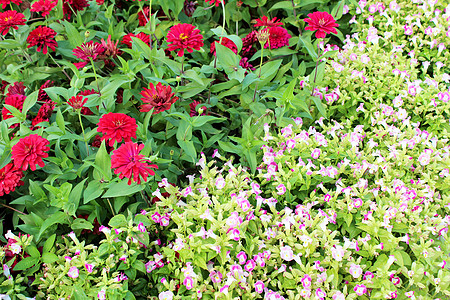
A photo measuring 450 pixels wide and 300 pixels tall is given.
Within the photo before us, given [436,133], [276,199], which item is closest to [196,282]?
[276,199]

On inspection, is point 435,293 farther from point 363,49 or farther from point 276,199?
point 363,49

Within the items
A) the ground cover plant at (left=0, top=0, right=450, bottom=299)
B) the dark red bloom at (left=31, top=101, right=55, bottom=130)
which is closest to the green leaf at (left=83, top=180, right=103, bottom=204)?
the ground cover plant at (left=0, top=0, right=450, bottom=299)

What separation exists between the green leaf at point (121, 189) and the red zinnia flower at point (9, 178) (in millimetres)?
392

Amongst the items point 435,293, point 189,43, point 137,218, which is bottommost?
point 435,293

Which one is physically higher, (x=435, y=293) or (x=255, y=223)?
(x=255, y=223)

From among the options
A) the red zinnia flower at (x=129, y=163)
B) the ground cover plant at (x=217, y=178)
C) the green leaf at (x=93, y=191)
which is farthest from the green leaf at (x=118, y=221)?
the red zinnia flower at (x=129, y=163)

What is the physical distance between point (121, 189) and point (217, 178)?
451 mm

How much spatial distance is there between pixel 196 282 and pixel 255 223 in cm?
41

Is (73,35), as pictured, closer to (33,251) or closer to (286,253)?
(33,251)

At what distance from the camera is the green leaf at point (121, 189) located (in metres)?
1.55

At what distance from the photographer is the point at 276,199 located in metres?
1.79

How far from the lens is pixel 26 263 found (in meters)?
1.54

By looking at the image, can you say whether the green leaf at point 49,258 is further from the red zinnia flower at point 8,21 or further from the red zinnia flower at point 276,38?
the red zinnia flower at point 276,38

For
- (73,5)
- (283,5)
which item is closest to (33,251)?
(73,5)
